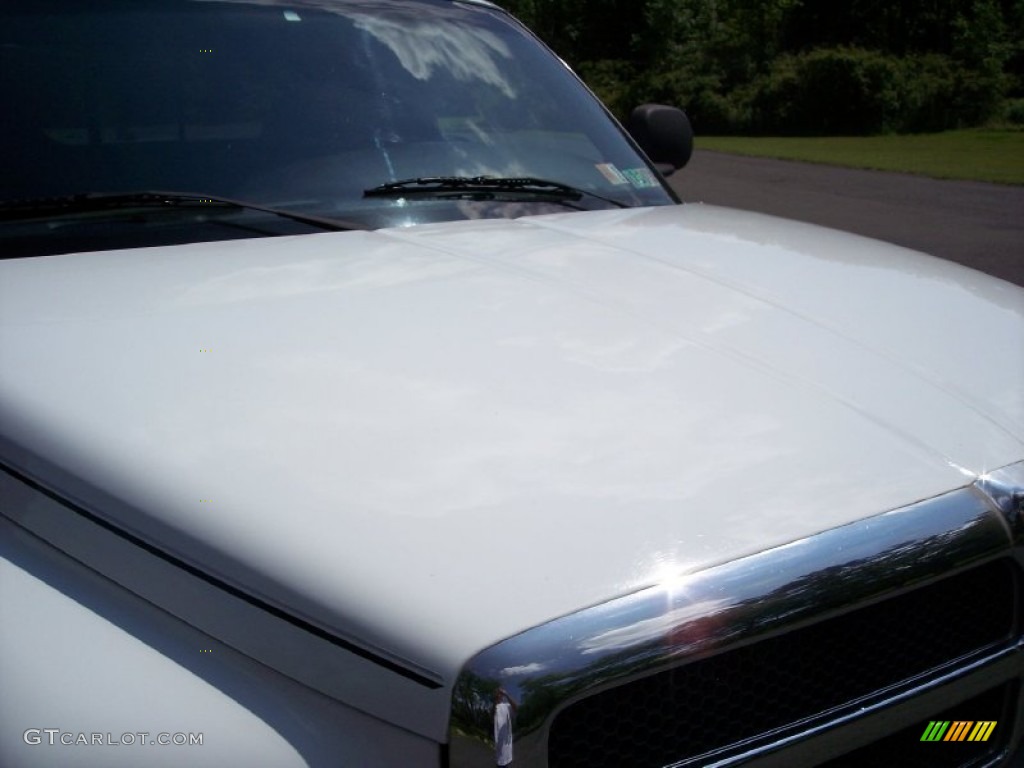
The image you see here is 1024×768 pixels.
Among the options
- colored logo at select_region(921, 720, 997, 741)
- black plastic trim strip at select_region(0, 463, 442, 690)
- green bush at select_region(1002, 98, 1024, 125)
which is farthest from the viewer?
green bush at select_region(1002, 98, 1024, 125)

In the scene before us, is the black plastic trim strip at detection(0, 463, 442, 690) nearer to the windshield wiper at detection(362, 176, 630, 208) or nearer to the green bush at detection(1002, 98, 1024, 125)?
the windshield wiper at detection(362, 176, 630, 208)

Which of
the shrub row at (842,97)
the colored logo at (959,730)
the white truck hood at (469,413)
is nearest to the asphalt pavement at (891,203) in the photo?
the white truck hood at (469,413)

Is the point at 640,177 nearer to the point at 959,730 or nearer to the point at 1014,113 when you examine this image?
the point at 959,730

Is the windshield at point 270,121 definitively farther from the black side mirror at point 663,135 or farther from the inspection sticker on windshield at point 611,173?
the black side mirror at point 663,135

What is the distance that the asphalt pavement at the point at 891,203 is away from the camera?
35.2 feet

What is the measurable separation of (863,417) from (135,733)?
3.39 feet

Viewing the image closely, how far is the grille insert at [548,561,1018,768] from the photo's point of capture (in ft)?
4.06

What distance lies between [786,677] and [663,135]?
2508 mm

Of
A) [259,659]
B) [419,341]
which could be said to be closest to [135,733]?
[259,659]

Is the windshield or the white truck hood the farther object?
the windshield

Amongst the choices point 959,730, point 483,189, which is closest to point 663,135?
point 483,189

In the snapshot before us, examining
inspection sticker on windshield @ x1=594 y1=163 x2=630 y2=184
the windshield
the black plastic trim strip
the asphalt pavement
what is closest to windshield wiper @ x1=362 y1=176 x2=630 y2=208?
the windshield

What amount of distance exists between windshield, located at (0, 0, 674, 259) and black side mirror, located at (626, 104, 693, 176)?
55 centimetres

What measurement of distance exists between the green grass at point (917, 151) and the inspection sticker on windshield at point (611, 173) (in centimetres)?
1578
